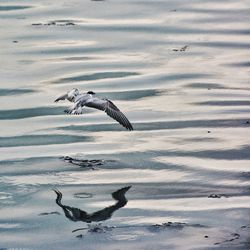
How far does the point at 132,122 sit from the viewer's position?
12805 millimetres

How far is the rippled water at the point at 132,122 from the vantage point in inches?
376

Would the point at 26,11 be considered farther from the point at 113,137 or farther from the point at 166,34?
the point at 113,137

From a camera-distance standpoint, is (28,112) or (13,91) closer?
(28,112)

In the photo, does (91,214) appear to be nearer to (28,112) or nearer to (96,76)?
(28,112)

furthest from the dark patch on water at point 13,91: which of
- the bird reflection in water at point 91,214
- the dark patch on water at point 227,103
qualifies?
the bird reflection in water at point 91,214

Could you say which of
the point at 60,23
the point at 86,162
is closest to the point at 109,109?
the point at 86,162

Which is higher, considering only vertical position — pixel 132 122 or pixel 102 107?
pixel 102 107

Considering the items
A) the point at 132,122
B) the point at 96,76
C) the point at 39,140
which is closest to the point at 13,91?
the point at 96,76

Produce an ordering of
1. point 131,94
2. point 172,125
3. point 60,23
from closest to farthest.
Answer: point 172,125
point 131,94
point 60,23

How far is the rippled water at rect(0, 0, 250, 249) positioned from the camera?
376 inches

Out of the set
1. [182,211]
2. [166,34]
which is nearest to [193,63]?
[166,34]

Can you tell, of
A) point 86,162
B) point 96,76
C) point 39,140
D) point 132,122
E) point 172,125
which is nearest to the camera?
point 86,162

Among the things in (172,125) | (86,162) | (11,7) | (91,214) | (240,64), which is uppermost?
(11,7)

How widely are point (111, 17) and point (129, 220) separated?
29.4ft
